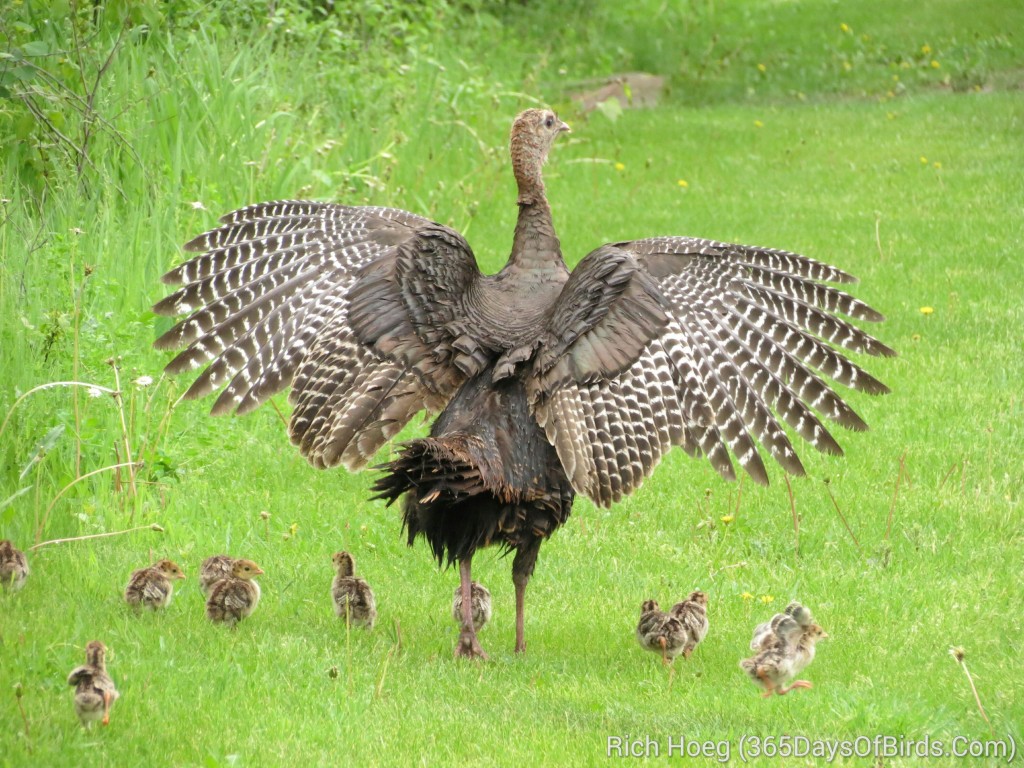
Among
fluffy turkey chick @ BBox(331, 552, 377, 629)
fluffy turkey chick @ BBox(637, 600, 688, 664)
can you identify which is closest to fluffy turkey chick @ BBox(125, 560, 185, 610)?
fluffy turkey chick @ BBox(331, 552, 377, 629)

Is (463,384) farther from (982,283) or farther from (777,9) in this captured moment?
(777,9)

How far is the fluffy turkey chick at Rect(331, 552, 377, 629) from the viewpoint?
6.08 metres

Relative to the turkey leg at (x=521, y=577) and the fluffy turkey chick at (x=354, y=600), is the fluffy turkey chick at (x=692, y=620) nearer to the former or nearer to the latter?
the turkey leg at (x=521, y=577)

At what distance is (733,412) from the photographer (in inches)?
241

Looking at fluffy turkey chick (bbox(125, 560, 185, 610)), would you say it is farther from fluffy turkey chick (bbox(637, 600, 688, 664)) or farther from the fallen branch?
fluffy turkey chick (bbox(637, 600, 688, 664))

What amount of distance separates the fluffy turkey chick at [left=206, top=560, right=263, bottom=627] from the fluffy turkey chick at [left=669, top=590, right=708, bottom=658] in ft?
6.03

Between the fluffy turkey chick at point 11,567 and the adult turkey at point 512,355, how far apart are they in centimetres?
110

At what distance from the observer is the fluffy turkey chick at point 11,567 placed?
6008 mm

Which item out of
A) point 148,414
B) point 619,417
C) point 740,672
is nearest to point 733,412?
point 619,417

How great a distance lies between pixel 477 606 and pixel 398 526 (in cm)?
146

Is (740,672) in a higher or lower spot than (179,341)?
lower

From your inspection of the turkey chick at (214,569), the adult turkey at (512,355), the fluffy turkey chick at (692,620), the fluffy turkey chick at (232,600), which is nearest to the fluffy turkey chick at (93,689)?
the fluffy turkey chick at (232,600)

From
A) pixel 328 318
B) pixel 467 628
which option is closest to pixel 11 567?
pixel 328 318

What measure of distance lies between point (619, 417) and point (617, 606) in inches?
49.5
